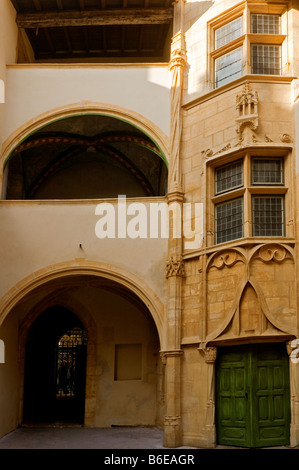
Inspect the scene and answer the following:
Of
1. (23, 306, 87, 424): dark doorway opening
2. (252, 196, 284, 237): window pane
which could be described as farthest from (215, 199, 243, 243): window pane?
(23, 306, 87, 424): dark doorway opening

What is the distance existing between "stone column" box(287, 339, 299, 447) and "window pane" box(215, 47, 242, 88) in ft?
17.1

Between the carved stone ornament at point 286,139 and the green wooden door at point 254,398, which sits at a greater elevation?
the carved stone ornament at point 286,139

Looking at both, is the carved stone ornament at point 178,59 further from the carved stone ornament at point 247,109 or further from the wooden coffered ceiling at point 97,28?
the carved stone ornament at point 247,109

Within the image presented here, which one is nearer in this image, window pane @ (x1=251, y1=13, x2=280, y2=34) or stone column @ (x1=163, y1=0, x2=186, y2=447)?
stone column @ (x1=163, y1=0, x2=186, y2=447)

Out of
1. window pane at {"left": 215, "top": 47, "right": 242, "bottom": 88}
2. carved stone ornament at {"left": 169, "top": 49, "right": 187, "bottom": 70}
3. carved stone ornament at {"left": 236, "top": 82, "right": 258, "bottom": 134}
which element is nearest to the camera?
carved stone ornament at {"left": 236, "top": 82, "right": 258, "bottom": 134}

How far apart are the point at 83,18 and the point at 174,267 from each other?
6.30 metres

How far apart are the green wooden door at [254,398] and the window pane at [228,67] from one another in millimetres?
5149

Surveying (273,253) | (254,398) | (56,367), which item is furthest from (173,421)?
(56,367)

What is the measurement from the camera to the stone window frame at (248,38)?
1165 cm

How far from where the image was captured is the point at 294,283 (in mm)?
10258

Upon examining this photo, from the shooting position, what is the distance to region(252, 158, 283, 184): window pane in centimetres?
1109

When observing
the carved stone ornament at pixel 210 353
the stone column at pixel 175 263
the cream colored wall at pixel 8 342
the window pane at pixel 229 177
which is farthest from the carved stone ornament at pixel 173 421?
the window pane at pixel 229 177

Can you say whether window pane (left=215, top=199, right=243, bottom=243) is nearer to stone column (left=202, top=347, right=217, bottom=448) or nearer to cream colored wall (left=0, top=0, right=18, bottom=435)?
stone column (left=202, top=347, right=217, bottom=448)

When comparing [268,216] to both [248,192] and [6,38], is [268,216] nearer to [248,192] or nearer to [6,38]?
[248,192]
